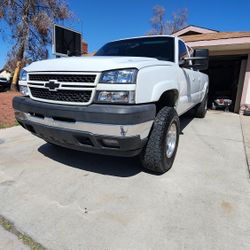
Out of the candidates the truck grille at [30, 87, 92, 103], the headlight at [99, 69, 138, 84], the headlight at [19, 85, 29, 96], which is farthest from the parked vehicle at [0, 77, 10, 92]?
the headlight at [99, 69, 138, 84]

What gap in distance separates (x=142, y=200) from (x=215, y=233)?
0.80m

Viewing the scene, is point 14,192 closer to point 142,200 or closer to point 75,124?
point 75,124

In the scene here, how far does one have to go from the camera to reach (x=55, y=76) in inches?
109

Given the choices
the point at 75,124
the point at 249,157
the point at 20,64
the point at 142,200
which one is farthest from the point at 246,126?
the point at 20,64

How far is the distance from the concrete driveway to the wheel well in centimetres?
93

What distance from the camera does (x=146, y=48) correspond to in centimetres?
408

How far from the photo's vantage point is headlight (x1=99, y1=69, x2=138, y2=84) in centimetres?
243

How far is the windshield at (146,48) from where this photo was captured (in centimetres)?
392

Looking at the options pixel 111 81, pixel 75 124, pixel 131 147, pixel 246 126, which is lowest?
pixel 246 126

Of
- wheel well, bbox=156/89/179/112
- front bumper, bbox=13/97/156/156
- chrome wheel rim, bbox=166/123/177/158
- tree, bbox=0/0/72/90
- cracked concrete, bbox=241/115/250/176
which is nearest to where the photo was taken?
front bumper, bbox=13/97/156/156

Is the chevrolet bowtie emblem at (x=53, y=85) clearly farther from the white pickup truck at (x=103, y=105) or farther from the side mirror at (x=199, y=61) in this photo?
the side mirror at (x=199, y=61)

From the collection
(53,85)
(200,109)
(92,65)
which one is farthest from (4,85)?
(92,65)

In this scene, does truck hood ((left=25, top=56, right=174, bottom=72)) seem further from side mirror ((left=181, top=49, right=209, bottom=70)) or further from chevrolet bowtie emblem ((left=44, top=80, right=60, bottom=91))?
side mirror ((left=181, top=49, right=209, bottom=70))

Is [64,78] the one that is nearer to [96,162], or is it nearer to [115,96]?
[115,96]
